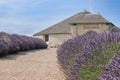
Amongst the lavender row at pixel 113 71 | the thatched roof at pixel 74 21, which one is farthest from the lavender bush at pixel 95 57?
the thatched roof at pixel 74 21

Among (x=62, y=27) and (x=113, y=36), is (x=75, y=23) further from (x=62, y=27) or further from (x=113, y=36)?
(x=113, y=36)

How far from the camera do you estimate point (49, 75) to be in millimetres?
8172

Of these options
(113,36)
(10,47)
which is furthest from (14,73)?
(10,47)

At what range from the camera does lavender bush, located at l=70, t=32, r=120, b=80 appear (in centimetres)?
439

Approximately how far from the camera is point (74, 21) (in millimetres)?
37906

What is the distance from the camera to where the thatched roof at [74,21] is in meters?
36.8

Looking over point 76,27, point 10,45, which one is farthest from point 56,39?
point 10,45

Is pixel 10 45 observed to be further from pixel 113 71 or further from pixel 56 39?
pixel 56 39

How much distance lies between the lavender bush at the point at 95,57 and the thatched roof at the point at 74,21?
103 ft

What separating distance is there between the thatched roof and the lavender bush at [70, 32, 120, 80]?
31.4 metres

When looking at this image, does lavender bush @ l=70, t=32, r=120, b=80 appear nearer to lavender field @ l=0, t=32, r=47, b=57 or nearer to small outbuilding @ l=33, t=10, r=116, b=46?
lavender field @ l=0, t=32, r=47, b=57

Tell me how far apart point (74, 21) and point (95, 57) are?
1317 inches

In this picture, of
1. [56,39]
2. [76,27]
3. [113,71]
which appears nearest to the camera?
[113,71]

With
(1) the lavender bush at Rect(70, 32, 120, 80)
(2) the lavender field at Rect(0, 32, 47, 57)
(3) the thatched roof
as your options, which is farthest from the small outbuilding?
(1) the lavender bush at Rect(70, 32, 120, 80)
